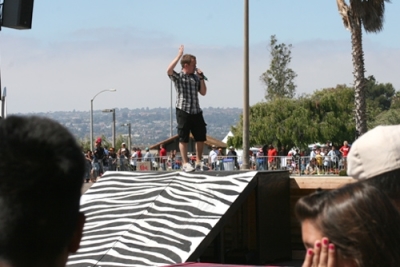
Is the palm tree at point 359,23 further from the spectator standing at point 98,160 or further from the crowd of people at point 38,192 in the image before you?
the crowd of people at point 38,192

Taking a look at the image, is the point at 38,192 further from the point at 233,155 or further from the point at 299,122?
the point at 299,122

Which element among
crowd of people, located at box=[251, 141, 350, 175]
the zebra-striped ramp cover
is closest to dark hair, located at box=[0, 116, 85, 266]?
the zebra-striped ramp cover

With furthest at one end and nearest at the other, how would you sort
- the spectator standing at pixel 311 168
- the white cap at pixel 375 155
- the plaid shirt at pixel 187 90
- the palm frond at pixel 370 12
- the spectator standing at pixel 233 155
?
1. the palm frond at pixel 370 12
2. the spectator standing at pixel 311 168
3. the spectator standing at pixel 233 155
4. the plaid shirt at pixel 187 90
5. the white cap at pixel 375 155

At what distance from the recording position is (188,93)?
1155 cm

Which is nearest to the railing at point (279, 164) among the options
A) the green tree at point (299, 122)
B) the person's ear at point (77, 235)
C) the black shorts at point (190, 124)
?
the black shorts at point (190, 124)

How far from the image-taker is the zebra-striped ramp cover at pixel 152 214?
10258 millimetres

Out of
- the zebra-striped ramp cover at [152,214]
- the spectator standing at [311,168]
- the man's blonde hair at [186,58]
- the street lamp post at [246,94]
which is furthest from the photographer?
the spectator standing at [311,168]

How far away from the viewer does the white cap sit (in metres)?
2.66

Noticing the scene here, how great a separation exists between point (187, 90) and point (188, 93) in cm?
5

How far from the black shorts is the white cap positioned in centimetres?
890

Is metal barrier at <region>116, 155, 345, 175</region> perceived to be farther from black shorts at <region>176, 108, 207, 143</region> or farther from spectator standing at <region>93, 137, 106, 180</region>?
black shorts at <region>176, 108, 207, 143</region>

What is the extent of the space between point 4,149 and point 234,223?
41.1ft

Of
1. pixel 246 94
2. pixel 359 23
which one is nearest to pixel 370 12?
pixel 359 23

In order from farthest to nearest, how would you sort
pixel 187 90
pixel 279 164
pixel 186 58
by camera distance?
pixel 279 164 < pixel 187 90 < pixel 186 58
